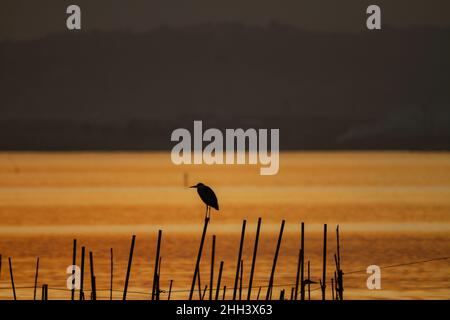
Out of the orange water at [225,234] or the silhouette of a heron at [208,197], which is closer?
the silhouette of a heron at [208,197]

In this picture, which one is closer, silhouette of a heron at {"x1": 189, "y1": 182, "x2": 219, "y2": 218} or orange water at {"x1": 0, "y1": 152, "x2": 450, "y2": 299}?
silhouette of a heron at {"x1": 189, "y1": 182, "x2": 219, "y2": 218}

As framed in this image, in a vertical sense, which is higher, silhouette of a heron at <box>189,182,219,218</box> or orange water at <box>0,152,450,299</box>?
orange water at <box>0,152,450,299</box>

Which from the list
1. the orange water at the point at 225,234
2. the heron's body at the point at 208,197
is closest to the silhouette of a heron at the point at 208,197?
the heron's body at the point at 208,197

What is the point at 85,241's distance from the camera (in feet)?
173

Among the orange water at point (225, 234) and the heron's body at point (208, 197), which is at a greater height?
the orange water at point (225, 234)

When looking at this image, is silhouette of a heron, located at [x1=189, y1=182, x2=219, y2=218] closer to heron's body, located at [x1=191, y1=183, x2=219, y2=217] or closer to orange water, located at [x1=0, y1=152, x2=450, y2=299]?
heron's body, located at [x1=191, y1=183, x2=219, y2=217]

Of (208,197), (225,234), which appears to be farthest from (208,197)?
(225,234)

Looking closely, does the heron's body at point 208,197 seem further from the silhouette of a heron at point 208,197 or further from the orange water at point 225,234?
the orange water at point 225,234

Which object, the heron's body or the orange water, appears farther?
the orange water

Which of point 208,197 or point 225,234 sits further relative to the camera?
point 225,234

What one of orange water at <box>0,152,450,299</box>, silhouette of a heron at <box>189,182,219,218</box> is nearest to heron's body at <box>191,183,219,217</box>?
silhouette of a heron at <box>189,182,219,218</box>

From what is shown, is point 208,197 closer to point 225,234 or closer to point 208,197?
point 208,197
